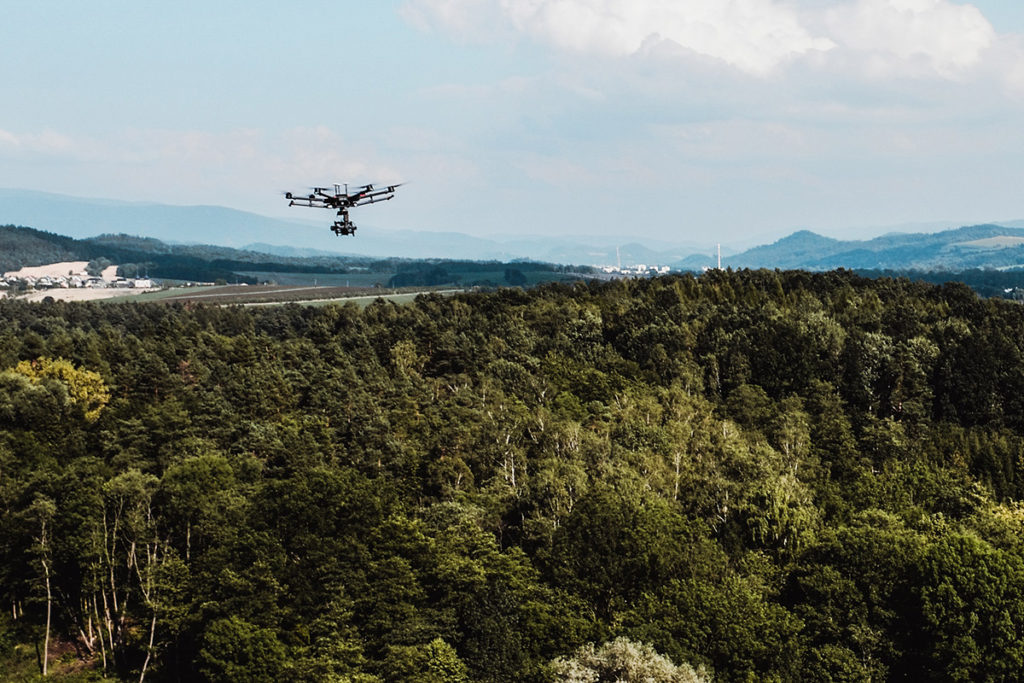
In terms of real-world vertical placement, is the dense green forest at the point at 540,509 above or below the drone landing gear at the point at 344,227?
below

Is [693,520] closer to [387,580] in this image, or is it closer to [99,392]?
[387,580]

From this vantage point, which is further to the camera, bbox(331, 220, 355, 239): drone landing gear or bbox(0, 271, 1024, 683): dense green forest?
bbox(331, 220, 355, 239): drone landing gear

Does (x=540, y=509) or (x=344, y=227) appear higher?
(x=344, y=227)

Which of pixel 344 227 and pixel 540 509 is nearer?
pixel 344 227

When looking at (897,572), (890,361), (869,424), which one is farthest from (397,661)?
(890,361)

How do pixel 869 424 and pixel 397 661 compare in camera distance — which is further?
pixel 869 424

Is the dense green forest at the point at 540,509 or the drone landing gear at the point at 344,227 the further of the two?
the drone landing gear at the point at 344,227

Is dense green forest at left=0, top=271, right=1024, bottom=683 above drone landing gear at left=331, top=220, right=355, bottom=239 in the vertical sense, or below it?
below

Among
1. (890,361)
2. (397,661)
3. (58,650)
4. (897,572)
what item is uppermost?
(890,361)
